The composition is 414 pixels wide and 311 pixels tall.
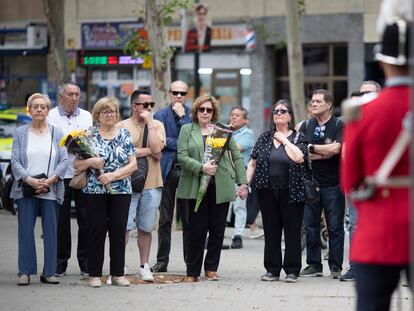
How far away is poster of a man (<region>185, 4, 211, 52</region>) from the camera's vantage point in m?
26.8

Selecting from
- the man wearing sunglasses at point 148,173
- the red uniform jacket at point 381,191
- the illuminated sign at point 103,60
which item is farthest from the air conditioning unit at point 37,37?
the red uniform jacket at point 381,191

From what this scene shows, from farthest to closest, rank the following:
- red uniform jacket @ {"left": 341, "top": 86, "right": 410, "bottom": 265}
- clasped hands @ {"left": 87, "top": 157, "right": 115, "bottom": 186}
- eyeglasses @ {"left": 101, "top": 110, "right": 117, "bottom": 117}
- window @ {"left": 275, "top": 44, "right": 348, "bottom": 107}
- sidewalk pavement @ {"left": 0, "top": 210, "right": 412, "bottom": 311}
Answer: window @ {"left": 275, "top": 44, "right": 348, "bottom": 107}, eyeglasses @ {"left": 101, "top": 110, "right": 117, "bottom": 117}, clasped hands @ {"left": 87, "top": 157, "right": 115, "bottom": 186}, sidewalk pavement @ {"left": 0, "top": 210, "right": 412, "bottom": 311}, red uniform jacket @ {"left": 341, "top": 86, "right": 410, "bottom": 265}

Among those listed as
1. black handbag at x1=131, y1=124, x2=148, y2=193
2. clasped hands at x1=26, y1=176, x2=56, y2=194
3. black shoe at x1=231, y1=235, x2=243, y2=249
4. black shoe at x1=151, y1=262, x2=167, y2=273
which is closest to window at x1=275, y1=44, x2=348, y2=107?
black shoe at x1=231, y1=235, x2=243, y2=249

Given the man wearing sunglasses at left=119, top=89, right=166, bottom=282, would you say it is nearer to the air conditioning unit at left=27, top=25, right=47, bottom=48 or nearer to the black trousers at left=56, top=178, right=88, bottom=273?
the black trousers at left=56, top=178, right=88, bottom=273

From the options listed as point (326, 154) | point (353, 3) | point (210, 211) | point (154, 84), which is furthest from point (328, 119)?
point (353, 3)

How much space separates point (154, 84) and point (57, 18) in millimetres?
9891

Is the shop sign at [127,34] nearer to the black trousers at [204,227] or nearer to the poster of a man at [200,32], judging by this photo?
the poster of a man at [200,32]

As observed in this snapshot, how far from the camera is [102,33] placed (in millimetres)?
36375

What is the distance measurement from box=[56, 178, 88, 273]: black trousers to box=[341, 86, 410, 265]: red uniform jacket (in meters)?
7.00

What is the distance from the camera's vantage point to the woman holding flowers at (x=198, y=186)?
12383mm

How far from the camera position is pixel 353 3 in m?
31.9

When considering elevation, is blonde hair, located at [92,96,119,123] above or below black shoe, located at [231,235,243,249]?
above

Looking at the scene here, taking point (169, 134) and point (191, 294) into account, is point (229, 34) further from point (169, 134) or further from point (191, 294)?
point (191, 294)

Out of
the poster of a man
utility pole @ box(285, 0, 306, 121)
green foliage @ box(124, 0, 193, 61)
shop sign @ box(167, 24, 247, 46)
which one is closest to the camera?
green foliage @ box(124, 0, 193, 61)
